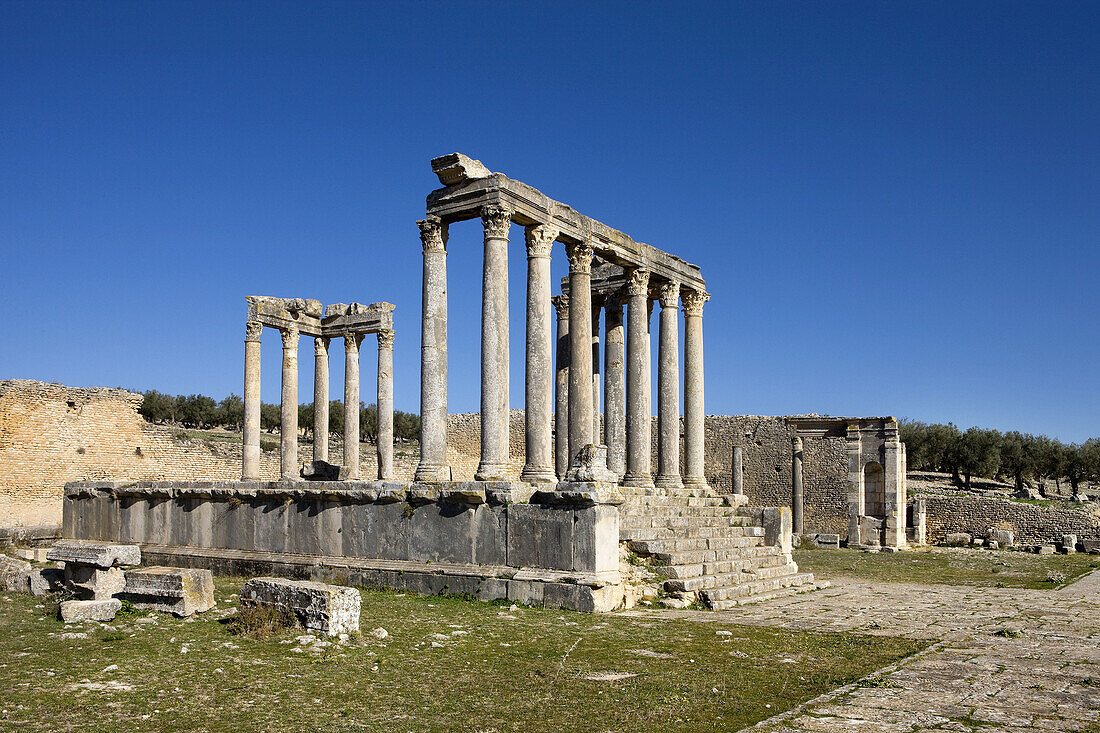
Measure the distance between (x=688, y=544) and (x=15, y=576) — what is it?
9987 millimetres

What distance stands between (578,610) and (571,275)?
291 inches

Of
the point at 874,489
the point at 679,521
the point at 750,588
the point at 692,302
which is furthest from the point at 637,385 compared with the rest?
the point at 874,489

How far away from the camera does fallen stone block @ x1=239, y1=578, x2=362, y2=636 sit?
885 cm

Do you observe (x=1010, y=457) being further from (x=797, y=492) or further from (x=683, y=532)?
(x=683, y=532)

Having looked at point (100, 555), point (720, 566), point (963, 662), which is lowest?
point (720, 566)

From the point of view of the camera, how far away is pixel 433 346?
1546 centimetres

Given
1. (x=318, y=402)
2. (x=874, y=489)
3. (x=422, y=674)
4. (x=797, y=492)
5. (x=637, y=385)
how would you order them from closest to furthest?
1. (x=422, y=674)
2. (x=637, y=385)
3. (x=318, y=402)
4. (x=874, y=489)
5. (x=797, y=492)

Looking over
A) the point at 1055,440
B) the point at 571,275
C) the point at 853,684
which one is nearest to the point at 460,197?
the point at 571,275

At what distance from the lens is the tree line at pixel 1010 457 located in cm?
5303

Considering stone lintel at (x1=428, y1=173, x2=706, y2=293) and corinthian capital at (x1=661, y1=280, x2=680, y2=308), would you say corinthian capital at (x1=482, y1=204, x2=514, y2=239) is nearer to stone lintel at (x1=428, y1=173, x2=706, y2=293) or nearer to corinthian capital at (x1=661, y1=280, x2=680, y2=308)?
stone lintel at (x1=428, y1=173, x2=706, y2=293)

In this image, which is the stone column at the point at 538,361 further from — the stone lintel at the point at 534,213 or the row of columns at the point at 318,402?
the row of columns at the point at 318,402

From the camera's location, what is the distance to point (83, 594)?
37.0 feet

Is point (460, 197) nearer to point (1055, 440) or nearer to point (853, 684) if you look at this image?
point (853, 684)

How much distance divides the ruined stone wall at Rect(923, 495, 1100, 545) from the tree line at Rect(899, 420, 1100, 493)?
19.8 metres
